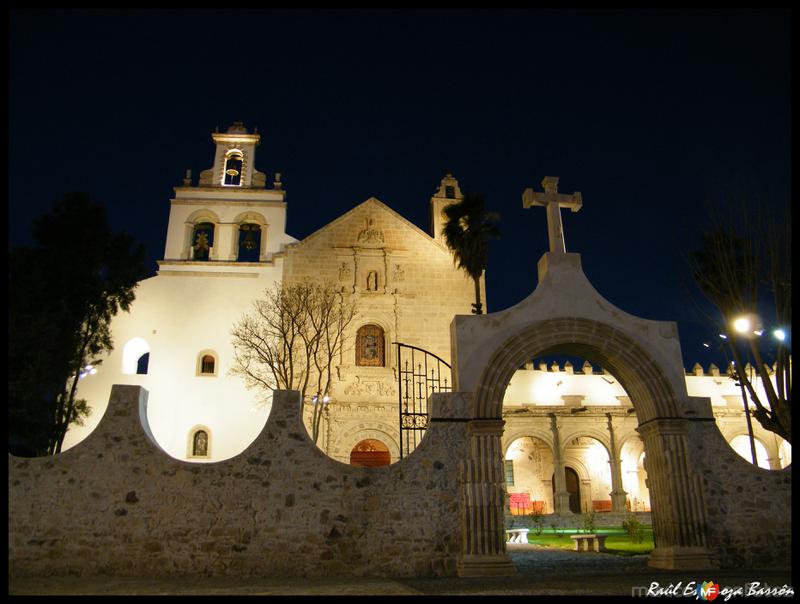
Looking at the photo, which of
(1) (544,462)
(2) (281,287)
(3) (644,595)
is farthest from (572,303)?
(1) (544,462)

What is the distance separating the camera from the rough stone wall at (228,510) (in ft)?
28.9

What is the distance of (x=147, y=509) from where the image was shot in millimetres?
8984

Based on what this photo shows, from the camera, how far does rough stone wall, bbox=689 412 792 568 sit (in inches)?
383

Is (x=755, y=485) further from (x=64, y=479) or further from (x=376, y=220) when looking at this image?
(x=376, y=220)

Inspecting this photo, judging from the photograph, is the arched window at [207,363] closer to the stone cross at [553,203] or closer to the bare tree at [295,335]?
the bare tree at [295,335]

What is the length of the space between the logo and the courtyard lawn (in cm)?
443

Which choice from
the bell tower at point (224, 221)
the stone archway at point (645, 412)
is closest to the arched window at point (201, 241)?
the bell tower at point (224, 221)

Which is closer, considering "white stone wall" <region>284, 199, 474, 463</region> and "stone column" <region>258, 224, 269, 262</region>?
"white stone wall" <region>284, 199, 474, 463</region>

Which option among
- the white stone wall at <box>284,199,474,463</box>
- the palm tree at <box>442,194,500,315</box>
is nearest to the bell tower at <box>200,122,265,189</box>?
the white stone wall at <box>284,199,474,463</box>

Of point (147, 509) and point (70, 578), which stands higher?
point (147, 509)

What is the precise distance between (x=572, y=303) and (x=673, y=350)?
1.93 m

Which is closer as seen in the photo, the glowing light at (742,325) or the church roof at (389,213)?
the glowing light at (742,325)

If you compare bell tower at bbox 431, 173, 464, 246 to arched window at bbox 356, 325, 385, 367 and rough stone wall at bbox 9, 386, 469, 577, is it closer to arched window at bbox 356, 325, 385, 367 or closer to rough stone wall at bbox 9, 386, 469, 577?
arched window at bbox 356, 325, 385, 367

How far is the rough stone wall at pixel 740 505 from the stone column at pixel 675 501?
0.22 m
